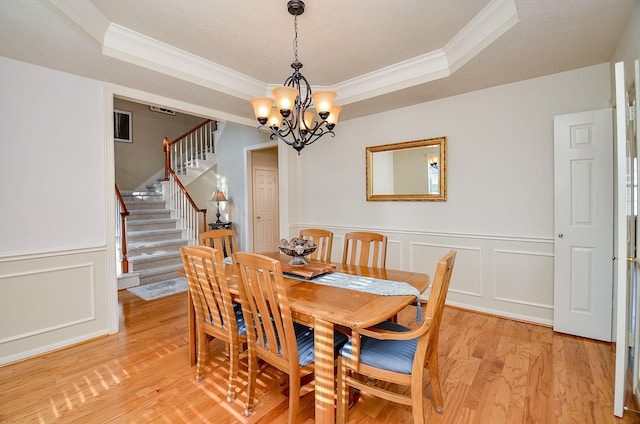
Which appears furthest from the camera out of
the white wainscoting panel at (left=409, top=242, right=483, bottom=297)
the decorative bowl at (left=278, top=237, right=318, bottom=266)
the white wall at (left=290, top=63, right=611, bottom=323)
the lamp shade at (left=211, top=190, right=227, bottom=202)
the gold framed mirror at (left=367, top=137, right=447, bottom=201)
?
the lamp shade at (left=211, top=190, right=227, bottom=202)

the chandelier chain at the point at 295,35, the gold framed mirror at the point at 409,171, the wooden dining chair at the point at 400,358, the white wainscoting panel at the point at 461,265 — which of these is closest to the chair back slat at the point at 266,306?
the wooden dining chair at the point at 400,358

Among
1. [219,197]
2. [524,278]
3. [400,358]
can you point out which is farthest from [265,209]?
[400,358]

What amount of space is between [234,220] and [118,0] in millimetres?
4607

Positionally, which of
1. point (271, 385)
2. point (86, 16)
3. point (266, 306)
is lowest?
point (271, 385)

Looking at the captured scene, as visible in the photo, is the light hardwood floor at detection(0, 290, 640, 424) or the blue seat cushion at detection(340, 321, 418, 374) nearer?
the blue seat cushion at detection(340, 321, 418, 374)

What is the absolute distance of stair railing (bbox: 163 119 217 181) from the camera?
6574mm

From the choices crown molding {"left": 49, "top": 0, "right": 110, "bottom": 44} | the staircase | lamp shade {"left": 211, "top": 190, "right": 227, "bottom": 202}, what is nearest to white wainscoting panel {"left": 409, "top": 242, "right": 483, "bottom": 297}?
crown molding {"left": 49, "top": 0, "right": 110, "bottom": 44}

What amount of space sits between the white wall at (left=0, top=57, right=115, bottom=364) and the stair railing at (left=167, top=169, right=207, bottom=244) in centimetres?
254

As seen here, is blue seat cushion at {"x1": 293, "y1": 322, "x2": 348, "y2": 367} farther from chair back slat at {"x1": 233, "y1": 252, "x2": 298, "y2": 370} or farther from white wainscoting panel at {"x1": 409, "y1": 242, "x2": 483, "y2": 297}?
white wainscoting panel at {"x1": 409, "y1": 242, "x2": 483, "y2": 297}

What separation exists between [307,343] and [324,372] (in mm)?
266

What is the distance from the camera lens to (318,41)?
264cm

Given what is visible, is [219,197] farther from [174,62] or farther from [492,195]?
[492,195]

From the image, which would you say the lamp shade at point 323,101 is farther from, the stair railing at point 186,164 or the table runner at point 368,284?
the stair railing at point 186,164

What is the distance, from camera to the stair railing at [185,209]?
549 cm
